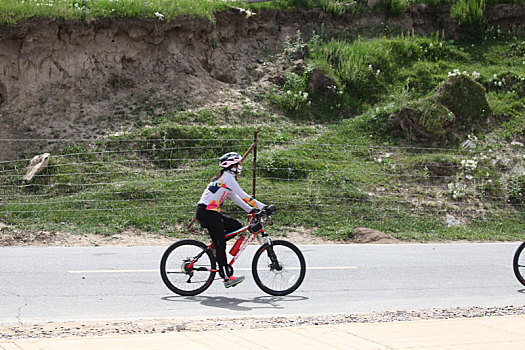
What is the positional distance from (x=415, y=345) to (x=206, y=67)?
58.3ft

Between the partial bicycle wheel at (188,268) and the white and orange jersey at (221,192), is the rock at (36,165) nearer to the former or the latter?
the partial bicycle wheel at (188,268)

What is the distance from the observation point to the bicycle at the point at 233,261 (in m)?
8.20

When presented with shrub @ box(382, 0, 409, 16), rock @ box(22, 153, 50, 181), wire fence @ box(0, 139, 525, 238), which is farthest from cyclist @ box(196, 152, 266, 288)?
shrub @ box(382, 0, 409, 16)

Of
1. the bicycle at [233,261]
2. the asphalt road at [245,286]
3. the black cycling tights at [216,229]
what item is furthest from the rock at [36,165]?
the black cycling tights at [216,229]

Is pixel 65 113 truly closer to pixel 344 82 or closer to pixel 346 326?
pixel 344 82

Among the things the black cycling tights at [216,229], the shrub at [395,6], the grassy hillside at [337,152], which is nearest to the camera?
the black cycling tights at [216,229]

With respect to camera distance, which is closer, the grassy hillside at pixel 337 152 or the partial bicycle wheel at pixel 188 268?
the partial bicycle wheel at pixel 188 268

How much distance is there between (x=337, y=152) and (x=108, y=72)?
26.4ft

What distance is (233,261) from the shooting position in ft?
27.1

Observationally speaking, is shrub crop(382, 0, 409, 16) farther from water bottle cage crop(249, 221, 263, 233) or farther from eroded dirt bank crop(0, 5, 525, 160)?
water bottle cage crop(249, 221, 263, 233)

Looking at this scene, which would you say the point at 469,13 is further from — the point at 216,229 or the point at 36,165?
the point at 216,229

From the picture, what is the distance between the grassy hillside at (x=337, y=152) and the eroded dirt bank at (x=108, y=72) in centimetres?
61

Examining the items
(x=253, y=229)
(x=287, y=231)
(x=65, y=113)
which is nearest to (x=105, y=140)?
(x=65, y=113)

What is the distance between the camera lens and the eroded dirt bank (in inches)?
741
